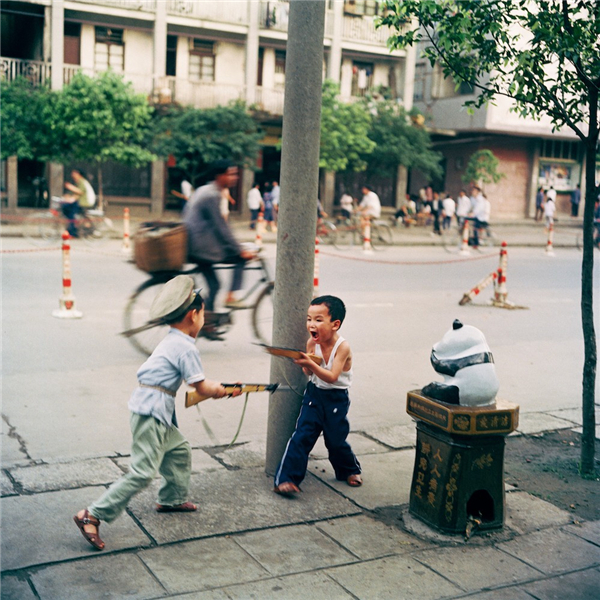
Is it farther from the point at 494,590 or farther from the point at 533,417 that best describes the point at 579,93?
the point at 494,590

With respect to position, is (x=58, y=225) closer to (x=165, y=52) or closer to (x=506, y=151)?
(x=165, y=52)

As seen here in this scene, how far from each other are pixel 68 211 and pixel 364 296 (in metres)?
9.62

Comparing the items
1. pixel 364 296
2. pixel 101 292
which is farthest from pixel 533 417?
pixel 101 292

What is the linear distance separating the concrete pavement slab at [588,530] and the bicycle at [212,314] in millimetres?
4247

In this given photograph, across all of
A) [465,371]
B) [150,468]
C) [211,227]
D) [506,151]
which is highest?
[506,151]

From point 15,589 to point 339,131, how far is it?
26.1 m

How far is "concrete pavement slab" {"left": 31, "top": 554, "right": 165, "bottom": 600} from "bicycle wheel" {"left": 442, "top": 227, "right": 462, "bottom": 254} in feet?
64.7

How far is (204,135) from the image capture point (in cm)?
2691

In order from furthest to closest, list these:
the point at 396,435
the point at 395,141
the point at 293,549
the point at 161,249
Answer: the point at 395,141 < the point at 161,249 < the point at 396,435 < the point at 293,549

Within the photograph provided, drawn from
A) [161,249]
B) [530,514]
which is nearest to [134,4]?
[161,249]

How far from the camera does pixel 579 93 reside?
19.5ft

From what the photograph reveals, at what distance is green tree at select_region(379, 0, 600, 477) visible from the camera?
514 cm

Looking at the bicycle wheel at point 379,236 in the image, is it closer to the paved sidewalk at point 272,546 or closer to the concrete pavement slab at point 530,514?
the concrete pavement slab at point 530,514

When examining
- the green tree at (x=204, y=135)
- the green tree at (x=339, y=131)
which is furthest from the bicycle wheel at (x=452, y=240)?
the green tree at (x=204, y=135)
